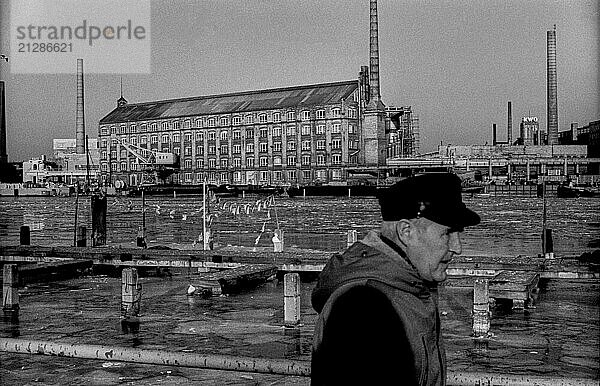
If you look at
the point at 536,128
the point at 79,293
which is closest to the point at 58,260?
the point at 79,293

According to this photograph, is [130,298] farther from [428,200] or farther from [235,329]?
[428,200]

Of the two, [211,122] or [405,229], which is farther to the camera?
[211,122]

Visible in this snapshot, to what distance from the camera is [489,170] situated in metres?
132

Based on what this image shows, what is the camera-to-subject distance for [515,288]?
13.3 m

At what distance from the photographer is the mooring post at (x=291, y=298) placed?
36.2 feet

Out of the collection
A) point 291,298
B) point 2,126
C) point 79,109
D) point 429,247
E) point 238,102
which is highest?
point 79,109

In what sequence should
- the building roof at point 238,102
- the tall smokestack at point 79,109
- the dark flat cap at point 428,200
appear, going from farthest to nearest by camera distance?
the tall smokestack at point 79,109 < the building roof at point 238,102 < the dark flat cap at point 428,200

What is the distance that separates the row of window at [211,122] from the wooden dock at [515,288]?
104828mm

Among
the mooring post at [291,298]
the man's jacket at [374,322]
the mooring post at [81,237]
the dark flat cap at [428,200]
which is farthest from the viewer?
the mooring post at [81,237]

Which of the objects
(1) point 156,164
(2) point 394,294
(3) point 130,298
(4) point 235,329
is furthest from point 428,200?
(1) point 156,164

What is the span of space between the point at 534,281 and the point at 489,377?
7.77 m

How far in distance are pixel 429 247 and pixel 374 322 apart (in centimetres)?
48

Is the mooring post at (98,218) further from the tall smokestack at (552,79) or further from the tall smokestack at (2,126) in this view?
the tall smokestack at (552,79)

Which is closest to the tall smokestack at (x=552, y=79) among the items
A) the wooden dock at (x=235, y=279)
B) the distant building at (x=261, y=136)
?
the distant building at (x=261, y=136)
